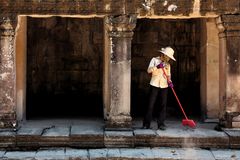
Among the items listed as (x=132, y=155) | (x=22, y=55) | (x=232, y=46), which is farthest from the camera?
(x=22, y=55)

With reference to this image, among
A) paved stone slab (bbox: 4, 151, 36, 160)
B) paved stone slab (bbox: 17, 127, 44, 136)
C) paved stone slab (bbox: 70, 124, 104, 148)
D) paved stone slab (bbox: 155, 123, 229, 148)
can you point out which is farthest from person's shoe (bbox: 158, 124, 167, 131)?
paved stone slab (bbox: 4, 151, 36, 160)

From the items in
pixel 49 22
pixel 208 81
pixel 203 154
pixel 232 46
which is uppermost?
pixel 49 22

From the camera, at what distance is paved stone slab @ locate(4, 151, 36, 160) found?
31.4 feet

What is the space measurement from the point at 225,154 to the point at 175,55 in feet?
17.5

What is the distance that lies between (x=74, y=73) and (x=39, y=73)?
1050 mm

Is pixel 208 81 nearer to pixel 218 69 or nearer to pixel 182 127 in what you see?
pixel 218 69

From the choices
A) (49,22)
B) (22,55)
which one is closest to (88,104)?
(49,22)

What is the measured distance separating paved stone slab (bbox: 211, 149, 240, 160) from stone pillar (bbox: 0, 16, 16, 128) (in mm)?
4309

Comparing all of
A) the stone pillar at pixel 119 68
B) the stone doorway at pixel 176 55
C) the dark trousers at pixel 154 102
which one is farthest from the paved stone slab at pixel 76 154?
the stone doorway at pixel 176 55

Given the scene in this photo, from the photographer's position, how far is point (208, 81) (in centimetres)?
1239

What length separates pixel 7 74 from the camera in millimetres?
10461

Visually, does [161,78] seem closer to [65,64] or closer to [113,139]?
[113,139]

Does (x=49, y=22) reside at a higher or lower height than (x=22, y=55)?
higher

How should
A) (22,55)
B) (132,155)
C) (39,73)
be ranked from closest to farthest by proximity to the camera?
(132,155), (22,55), (39,73)
